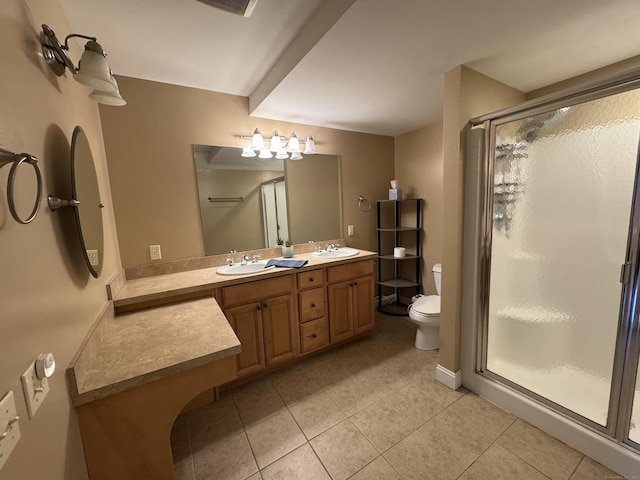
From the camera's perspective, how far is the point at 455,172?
66.1 inches

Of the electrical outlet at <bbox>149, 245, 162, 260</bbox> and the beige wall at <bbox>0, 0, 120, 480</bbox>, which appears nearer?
the beige wall at <bbox>0, 0, 120, 480</bbox>

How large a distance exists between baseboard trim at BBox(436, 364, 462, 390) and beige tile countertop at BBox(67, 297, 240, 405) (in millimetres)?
1577

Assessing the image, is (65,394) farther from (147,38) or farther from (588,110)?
(588,110)

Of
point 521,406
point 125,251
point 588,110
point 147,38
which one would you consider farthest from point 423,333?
point 147,38

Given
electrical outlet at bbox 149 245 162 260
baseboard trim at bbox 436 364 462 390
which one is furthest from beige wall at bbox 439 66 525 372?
electrical outlet at bbox 149 245 162 260

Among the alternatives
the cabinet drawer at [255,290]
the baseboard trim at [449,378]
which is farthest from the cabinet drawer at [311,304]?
the baseboard trim at [449,378]

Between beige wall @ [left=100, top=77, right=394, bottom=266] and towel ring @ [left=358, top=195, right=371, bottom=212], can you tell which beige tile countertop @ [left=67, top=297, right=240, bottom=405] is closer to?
beige wall @ [left=100, top=77, right=394, bottom=266]

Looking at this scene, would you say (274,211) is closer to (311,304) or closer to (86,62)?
(311,304)

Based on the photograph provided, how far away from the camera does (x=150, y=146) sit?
75.8 inches

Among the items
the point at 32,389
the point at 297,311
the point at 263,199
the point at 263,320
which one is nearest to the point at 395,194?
the point at 263,199

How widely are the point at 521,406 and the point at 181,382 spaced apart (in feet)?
6.36

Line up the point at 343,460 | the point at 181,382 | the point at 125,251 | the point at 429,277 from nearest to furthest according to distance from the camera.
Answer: the point at 181,382 → the point at 343,460 → the point at 125,251 → the point at 429,277

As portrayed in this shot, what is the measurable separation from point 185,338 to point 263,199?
1.52 metres

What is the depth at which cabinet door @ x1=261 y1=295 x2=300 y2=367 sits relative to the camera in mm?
1973
